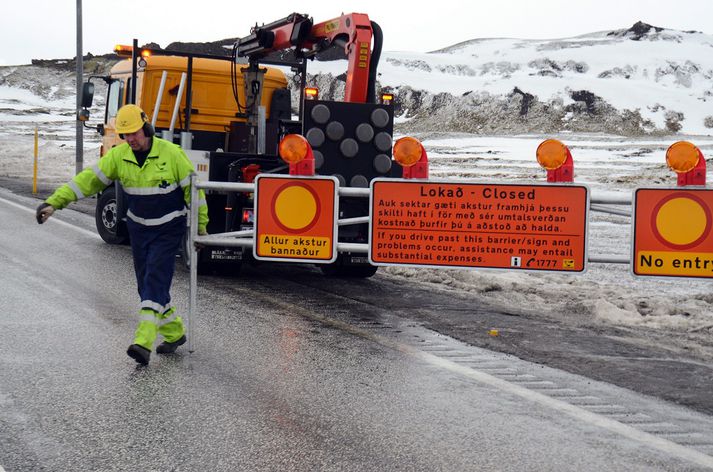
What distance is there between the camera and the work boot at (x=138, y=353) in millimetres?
7176

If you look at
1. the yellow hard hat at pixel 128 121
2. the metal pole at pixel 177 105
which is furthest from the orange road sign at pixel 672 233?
the metal pole at pixel 177 105

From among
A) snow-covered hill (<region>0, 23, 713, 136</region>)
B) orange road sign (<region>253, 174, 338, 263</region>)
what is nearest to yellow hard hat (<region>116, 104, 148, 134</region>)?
orange road sign (<region>253, 174, 338, 263</region>)

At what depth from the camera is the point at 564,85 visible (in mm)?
79750

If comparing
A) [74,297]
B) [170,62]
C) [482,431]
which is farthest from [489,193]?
[170,62]

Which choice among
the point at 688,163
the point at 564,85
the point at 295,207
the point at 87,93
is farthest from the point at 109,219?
the point at 564,85

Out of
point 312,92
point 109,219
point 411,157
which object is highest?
point 312,92

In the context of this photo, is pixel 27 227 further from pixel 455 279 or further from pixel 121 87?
pixel 455 279

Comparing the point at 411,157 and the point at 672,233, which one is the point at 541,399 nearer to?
the point at 672,233

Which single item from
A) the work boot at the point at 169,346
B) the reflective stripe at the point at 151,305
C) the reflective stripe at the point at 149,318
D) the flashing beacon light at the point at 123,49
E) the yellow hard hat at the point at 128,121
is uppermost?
the flashing beacon light at the point at 123,49

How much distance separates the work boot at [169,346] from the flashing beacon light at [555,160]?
2.91 meters

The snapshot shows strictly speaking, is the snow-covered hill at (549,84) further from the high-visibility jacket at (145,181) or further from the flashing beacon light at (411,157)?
the high-visibility jacket at (145,181)

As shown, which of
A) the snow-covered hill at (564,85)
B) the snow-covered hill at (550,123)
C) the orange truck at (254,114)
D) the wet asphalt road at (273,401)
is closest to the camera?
the wet asphalt road at (273,401)

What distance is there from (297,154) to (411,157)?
2.79ft

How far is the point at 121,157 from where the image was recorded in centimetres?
744
